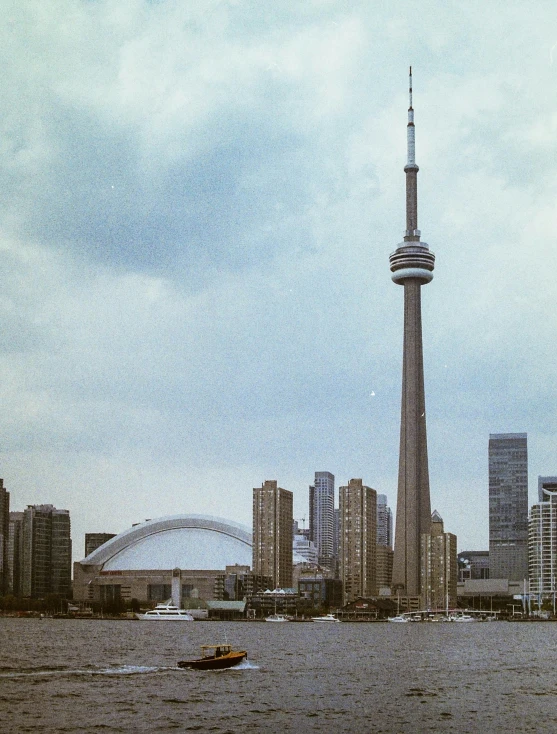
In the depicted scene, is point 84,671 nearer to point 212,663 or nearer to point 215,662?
point 212,663

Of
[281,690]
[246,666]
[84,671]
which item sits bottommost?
[246,666]

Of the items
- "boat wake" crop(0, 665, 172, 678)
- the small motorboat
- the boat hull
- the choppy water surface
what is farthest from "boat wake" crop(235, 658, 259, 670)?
"boat wake" crop(0, 665, 172, 678)

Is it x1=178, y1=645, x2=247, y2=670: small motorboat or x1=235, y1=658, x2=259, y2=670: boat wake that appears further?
x1=235, y1=658, x2=259, y2=670: boat wake

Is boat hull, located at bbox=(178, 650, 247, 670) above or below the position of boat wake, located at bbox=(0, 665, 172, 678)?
above

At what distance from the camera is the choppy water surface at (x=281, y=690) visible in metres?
71.4

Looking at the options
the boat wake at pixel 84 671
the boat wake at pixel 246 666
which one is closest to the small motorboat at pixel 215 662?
the boat wake at pixel 246 666

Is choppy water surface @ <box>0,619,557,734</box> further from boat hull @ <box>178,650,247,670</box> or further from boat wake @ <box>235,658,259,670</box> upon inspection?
boat hull @ <box>178,650,247,670</box>

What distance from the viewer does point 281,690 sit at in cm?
8819

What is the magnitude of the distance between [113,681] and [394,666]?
33.5m

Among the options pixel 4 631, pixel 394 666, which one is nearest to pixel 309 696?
pixel 394 666

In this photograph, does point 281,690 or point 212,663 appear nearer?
point 281,690

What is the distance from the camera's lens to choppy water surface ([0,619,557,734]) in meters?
71.4

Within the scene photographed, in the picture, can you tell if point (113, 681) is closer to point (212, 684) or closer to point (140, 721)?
point (212, 684)

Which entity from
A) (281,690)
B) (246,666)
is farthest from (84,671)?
(281,690)
